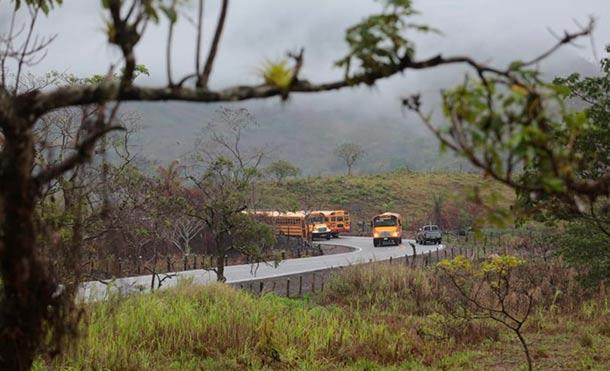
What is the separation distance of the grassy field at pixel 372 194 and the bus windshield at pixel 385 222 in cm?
1871

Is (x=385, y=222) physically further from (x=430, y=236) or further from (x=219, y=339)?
(x=219, y=339)

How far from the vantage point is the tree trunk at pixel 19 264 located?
2.50 metres

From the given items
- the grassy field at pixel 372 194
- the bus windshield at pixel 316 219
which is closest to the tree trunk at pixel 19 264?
the bus windshield at pixel 316 219

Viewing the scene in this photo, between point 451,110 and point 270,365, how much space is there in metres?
6.74

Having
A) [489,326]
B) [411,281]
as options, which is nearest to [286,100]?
[489,326]

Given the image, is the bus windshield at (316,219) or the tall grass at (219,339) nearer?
the tall grass at (219,339)

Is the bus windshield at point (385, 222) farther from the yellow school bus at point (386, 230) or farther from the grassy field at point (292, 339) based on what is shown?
the grassy field at point (292, 339)

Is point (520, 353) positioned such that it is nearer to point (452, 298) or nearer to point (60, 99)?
point (452, 298)

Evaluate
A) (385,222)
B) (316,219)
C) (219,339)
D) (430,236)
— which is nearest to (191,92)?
(219,339)

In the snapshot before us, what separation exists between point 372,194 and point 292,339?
64733 millimetres

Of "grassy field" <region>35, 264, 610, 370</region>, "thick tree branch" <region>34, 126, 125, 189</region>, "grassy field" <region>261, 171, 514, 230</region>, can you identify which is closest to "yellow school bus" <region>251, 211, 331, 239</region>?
"grassy field" <region>261, 171, 514, 230</region>

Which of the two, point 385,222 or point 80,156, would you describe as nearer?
point 80,156

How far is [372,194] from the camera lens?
7312 cm

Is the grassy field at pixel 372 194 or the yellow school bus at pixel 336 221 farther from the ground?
the grassy field at pixel 372 194
